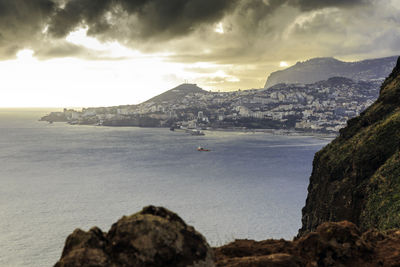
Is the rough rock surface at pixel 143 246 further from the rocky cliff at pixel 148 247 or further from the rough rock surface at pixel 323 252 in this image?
the rough rock surface at pixel 323 252

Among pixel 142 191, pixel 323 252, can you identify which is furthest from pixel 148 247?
pixel 142 191

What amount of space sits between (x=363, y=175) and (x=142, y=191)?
50809 millimetres

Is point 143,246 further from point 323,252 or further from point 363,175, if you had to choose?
point 363,175

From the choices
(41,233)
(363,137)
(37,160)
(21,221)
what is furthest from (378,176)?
(37,160)

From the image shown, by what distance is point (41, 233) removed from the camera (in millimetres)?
46562

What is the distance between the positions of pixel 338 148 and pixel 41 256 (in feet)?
109

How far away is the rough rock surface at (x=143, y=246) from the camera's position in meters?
4.73

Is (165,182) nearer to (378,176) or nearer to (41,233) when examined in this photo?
(41,233)

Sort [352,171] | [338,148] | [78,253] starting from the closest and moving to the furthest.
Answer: [78,253], [352,171], [338,148]

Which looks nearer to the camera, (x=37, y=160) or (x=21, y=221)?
(x=21, y=221)

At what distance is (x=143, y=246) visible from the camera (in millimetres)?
4781

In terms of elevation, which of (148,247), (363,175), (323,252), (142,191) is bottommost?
(142,191)

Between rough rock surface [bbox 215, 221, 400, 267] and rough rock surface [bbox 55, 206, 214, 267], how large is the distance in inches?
60.0

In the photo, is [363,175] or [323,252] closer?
[323,252]
